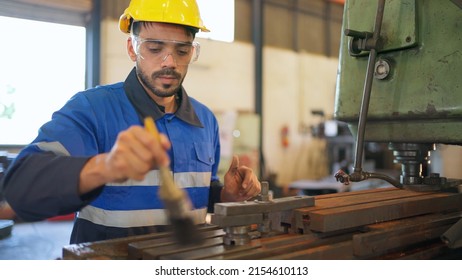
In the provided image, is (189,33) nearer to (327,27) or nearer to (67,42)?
(67,42)

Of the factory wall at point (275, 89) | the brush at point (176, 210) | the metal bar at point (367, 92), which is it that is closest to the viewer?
the brush at point (176, 210)

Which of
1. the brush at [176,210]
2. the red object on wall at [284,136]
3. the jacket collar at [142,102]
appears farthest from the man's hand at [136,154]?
the red object on wall at [284,136]

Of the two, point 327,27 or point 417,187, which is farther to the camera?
point 327,27

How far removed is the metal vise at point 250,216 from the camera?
729 millimetres

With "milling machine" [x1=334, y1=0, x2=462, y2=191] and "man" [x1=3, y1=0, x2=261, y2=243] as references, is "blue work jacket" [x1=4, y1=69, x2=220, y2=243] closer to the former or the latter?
"man" [x1=3, y1=0, x2=261, y2=243]

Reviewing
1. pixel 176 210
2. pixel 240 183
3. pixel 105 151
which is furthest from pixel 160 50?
pixel 176 210

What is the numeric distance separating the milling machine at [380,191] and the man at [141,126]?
0.72 feet

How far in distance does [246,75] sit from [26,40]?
95.7 inches

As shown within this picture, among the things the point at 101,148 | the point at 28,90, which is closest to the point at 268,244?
the point at 101,148

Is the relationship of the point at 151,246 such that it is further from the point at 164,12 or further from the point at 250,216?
the point at 164,12

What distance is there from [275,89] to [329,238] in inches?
159

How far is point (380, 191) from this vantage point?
1161 millimetres

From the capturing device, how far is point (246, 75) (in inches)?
178

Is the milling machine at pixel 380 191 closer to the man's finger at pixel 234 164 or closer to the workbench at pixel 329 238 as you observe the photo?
the workbench at pixel 329 238
